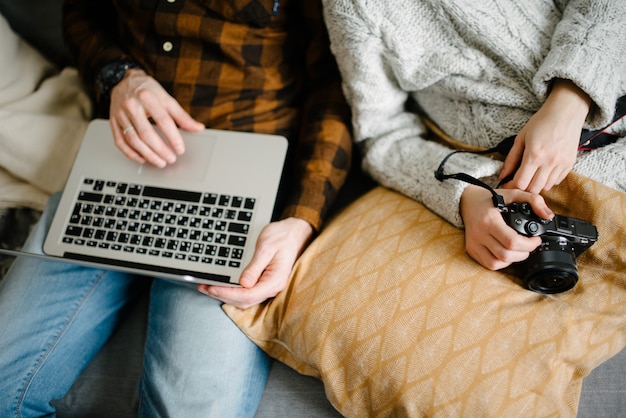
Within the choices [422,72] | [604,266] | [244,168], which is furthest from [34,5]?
[604,266]

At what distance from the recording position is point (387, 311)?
677 millimetres

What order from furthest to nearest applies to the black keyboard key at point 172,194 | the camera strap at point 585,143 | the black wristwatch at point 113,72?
the black wristwatch at point 113,72
the black keyboard key at point 172,194
the camera strap at point 585,143

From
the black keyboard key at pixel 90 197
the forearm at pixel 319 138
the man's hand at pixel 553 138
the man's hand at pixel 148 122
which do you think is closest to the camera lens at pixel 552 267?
the man's hand at pixel 553 138

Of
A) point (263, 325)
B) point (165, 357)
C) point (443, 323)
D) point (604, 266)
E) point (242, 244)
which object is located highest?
point (604, 266)

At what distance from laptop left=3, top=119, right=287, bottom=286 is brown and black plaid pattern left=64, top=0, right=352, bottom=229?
85 millimetres

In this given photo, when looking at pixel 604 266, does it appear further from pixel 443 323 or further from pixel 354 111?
pixel 354 111

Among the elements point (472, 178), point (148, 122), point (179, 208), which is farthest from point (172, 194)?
point (472, 178)

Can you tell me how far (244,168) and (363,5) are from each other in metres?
0.37

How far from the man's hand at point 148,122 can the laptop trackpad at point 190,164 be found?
0.02m

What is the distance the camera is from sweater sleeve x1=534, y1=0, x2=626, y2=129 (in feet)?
2.17

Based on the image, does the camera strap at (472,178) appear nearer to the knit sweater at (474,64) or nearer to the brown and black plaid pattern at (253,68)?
the knit sweater at (474,64)

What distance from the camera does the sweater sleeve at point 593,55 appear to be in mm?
662

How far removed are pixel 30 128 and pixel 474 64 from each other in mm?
981

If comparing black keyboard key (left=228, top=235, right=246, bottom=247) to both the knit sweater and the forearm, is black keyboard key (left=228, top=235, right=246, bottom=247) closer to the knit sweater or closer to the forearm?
the forearm
